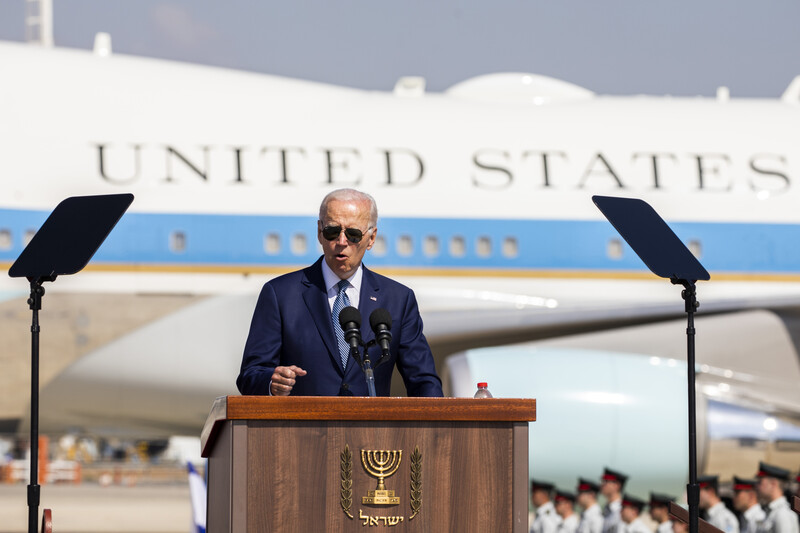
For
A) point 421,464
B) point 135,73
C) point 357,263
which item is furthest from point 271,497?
point 135,73

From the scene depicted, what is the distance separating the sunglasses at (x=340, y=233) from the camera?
3598 mm

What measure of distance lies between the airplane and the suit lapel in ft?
19.5

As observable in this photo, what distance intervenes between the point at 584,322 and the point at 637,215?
5.68 meters

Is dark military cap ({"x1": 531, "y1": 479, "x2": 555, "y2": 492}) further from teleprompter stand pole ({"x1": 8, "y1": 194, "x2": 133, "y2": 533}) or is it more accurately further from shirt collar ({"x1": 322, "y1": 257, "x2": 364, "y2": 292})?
shirt collar ({"x1": 322, "y1": 257, "x2": 364, "y2": 292})

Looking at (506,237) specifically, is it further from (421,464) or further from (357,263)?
(421,464)

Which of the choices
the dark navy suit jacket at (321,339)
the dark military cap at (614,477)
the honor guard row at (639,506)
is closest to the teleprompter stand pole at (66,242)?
the dark navy suit jacket at (321,339)

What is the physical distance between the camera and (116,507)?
50.3ft

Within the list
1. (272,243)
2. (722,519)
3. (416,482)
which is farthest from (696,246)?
(416,482)

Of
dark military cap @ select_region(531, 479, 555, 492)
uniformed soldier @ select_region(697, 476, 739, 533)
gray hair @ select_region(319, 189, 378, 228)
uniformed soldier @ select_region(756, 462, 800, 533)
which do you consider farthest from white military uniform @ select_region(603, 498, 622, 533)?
gray hair @ select_region(319, 189, 378, 228)

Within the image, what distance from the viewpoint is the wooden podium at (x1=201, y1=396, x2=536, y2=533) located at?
9.79 feet

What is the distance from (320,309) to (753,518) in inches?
229

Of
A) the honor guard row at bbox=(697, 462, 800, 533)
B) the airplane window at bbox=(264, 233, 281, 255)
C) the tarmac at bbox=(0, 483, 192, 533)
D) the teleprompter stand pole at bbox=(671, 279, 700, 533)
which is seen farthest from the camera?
the tarmac at bbox=(0, 483, 192, 533)

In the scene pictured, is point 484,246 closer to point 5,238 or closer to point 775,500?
point 775,500

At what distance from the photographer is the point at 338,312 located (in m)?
3.82
